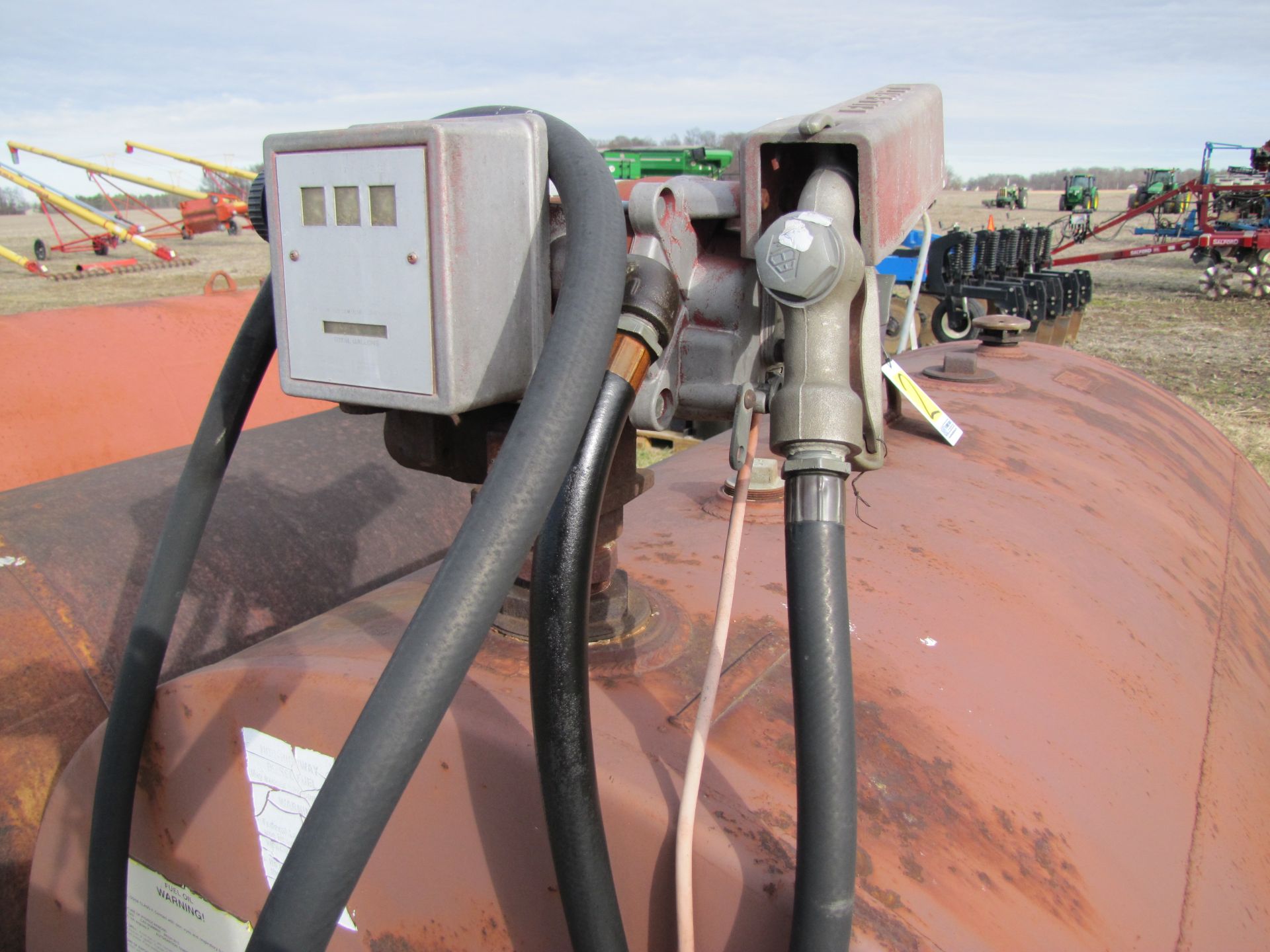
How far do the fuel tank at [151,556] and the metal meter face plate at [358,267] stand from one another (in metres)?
0.92

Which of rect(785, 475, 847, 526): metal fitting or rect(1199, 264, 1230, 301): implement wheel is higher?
rect(785, 475, 847, 526): metal fitting

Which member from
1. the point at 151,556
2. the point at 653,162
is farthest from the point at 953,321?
the point at 151,556

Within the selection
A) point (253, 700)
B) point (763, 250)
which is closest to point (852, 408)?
point (763, 250)

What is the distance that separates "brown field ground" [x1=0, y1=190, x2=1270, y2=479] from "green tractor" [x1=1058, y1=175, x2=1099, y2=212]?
1.33 meters

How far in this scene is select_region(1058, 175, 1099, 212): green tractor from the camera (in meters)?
16.5

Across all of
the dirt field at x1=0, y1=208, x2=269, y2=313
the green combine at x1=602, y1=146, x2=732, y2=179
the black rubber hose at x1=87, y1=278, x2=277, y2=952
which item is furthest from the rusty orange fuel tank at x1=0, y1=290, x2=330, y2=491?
the green combine at x1=602, y1=146, x2=732, y2=179

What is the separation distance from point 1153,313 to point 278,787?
13545 millimetres

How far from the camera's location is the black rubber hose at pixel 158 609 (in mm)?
878

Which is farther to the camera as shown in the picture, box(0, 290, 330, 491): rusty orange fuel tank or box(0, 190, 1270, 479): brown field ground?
box(0, 190, 1270, 479): brown field ground

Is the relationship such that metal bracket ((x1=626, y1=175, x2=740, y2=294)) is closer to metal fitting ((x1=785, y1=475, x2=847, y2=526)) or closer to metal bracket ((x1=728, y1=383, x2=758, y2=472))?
metal bracket ((x1=728, y1=383, x2=758, y2=472))

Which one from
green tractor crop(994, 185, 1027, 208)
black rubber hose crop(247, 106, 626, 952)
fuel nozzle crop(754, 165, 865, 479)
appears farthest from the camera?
green tractor crop(994, 185, 1027, 208)

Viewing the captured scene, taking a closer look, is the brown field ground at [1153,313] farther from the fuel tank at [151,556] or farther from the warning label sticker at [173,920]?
the warning label sticker at [173,920]

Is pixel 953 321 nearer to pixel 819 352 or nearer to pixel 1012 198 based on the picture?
pixel 819 352

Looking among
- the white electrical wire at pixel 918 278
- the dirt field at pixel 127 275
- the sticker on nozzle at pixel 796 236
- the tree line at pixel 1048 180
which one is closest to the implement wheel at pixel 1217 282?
the dirt field at pixel 127 275
